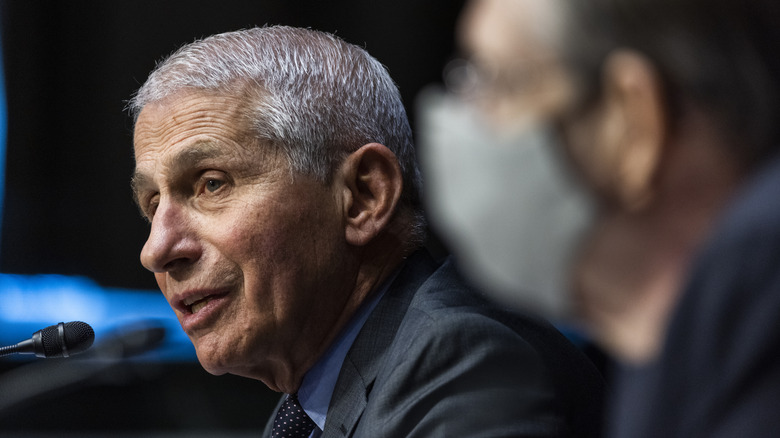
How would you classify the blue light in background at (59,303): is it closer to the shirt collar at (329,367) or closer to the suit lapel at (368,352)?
the shirt collar at (329,367)

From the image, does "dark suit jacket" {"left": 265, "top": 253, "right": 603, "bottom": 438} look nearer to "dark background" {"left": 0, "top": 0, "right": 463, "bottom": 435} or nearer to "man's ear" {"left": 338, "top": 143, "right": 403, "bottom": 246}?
"man's ear" {"left": 338, "top": 143, "right": 403, "bottom": 246}

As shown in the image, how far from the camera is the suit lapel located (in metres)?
1.76

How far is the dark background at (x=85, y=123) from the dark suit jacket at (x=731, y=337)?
9.95 ft

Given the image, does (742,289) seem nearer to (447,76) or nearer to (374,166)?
(447,76)

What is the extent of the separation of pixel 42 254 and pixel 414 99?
1661 mm

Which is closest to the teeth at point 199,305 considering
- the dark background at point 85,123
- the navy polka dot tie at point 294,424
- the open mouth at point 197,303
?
the open mouth at point 197,303

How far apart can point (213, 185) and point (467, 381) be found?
29.5 inches

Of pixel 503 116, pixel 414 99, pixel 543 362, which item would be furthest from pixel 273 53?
pixel 414 99

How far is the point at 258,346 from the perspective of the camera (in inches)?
74.3

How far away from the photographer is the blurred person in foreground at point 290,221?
187cm

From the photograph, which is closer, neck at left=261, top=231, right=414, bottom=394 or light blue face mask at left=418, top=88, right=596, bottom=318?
light blue face mask at left=418, top=88, right=596, bottom=318

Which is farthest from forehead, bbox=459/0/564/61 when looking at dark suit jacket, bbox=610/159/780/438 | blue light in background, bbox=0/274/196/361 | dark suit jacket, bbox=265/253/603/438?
blue light in background, bbox=0/274/196/361

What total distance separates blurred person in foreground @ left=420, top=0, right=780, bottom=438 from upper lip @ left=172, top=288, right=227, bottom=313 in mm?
1139

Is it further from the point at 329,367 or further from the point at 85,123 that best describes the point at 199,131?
the point at 85,123
